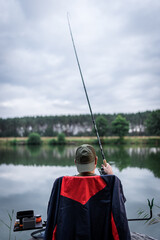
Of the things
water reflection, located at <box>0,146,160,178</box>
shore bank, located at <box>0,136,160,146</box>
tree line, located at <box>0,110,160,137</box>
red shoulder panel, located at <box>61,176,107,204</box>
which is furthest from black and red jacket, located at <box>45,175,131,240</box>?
tree line, located at <box>0,110,160,137</box>

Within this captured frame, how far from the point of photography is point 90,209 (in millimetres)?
1494

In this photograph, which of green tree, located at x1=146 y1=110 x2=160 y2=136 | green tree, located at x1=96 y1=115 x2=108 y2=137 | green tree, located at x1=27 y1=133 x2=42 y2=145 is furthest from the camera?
green tree, located at x1=96 y1=115 x2=108 y2=137

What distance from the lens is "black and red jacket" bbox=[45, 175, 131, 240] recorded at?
146 centimetres

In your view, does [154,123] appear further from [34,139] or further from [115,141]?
[34,139]

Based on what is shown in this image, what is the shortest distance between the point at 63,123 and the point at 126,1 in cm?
3625

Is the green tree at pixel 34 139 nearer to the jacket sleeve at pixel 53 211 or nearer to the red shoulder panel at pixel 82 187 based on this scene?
the jacket sleeve at pixel 53 211

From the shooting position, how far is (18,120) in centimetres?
6356

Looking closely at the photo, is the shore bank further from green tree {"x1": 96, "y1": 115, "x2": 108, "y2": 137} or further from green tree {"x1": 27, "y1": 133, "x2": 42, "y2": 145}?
green tree {"x1": 27, "y1": 133, "x2": 42, "y2": 145}

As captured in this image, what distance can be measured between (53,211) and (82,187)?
13.1 inches

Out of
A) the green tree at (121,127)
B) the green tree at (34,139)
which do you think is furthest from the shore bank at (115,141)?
the green tree at (34,139)

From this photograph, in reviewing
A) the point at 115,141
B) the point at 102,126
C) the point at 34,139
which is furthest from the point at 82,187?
the point at 34,139

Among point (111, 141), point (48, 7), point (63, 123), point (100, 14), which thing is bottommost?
point (111, 141)

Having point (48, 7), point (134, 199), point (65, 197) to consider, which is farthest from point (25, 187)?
point (48, 7)

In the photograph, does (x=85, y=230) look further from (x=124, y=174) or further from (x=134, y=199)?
(x=124, y=174)
